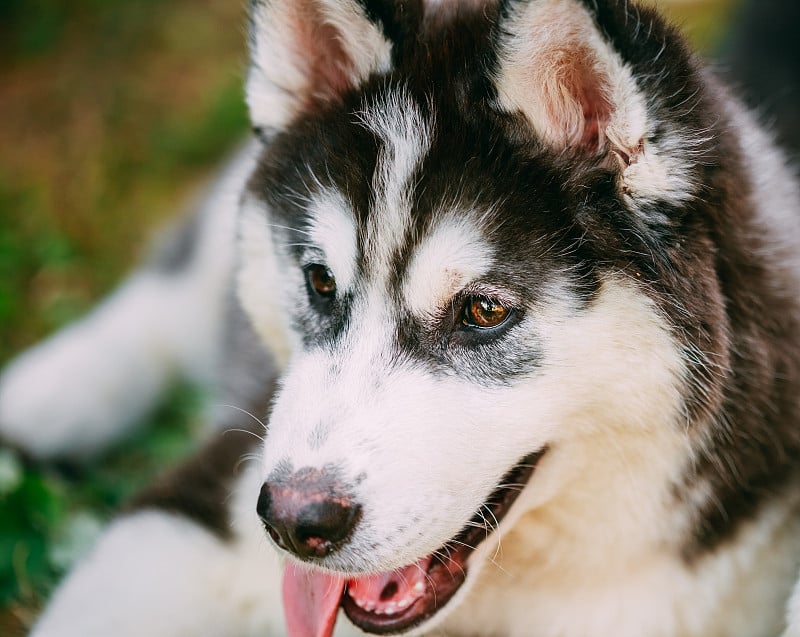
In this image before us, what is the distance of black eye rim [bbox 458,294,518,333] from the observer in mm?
2336

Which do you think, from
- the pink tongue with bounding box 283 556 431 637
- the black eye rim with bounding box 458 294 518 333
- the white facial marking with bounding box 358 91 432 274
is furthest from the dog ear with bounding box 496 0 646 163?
the pink tongue with bounding box 283 556 431 637

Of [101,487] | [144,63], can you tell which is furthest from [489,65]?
[144,63]

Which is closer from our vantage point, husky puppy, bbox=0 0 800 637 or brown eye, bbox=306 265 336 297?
husky puppy, bbox=0 0 800 637

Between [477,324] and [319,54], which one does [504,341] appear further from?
[319,54]

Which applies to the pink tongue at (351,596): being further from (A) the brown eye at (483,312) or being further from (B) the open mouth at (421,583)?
(A) the brown eye at (483,312)

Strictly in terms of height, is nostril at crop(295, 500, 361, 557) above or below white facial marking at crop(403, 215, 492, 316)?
below

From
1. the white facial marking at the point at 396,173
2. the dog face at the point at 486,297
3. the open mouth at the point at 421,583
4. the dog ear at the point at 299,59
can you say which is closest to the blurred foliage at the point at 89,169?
the dog ear at the point at 299,59

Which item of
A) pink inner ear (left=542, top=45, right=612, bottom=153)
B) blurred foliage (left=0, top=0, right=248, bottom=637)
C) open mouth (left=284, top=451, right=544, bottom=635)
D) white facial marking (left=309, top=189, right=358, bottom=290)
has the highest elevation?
pink inner ear (left=542, top=45, right=612, bottom=153)

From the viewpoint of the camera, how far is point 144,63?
652 centimetres

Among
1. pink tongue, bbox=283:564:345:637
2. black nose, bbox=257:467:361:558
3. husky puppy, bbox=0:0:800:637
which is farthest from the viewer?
pink tongue, bbox=283:564:345:637

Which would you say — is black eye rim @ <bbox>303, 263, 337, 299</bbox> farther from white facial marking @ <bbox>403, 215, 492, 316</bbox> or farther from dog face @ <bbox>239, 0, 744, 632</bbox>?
white facial marking @ <bbox>403, 215, 492, 316</bbox>

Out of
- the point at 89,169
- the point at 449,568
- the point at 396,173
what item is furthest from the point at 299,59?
the point at 89,169

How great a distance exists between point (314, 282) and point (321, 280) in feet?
0.09

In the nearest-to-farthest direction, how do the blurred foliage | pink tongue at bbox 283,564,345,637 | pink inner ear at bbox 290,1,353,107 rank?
pink tongue at bbox 283,564,345,637 → pink inner ear at bbox 290,1,353,107 → the blurred foliage
